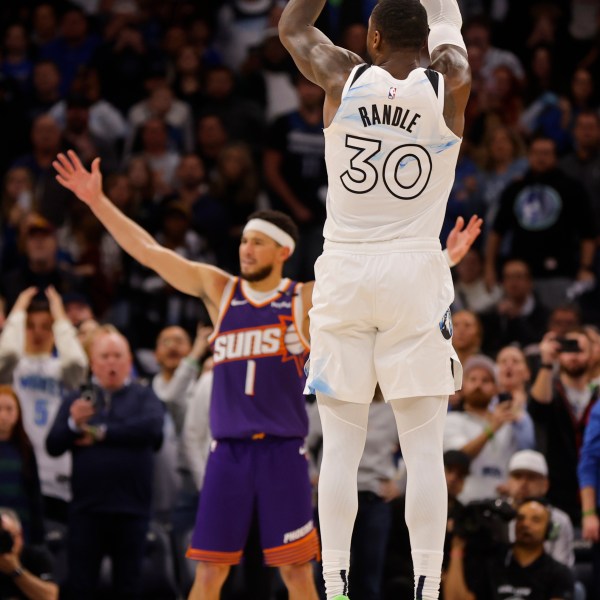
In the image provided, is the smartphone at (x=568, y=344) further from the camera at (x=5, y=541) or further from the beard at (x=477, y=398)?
the camera at (x=5, y=541)

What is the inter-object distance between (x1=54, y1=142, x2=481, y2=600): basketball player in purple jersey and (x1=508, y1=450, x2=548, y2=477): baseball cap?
2650mm

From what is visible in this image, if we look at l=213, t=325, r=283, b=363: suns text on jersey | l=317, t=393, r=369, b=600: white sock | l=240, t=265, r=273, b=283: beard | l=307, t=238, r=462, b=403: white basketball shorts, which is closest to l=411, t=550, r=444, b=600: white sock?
l=317, t=393, r=369, b=600: white sock

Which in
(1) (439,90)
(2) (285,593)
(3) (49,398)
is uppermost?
(1) (439,90)

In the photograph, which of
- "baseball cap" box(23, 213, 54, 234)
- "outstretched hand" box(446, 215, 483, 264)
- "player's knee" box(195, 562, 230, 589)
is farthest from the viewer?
"baseball cap" box(23, 213, 54, 234)

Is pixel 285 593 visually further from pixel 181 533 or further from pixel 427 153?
pixel 427 153

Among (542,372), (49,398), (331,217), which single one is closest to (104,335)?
(49,398)

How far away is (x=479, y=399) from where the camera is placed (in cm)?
1192

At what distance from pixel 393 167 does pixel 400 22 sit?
0.68 m

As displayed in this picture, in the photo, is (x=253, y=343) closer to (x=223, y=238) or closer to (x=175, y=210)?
(x=175, y=210)

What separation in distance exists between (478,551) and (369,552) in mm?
899

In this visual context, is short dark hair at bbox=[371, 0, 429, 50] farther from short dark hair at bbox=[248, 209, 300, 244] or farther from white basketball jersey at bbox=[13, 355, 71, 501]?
white basketball jersey at bbox=[13, 355, 71, 501]

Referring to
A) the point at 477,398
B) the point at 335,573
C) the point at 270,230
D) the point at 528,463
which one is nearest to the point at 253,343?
the point at 270,230

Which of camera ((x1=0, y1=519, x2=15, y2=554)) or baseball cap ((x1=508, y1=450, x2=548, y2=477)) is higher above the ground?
baseball cap ((x1=508, y1=450, x2=548, y2=477))

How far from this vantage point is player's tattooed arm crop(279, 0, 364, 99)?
691 cm
